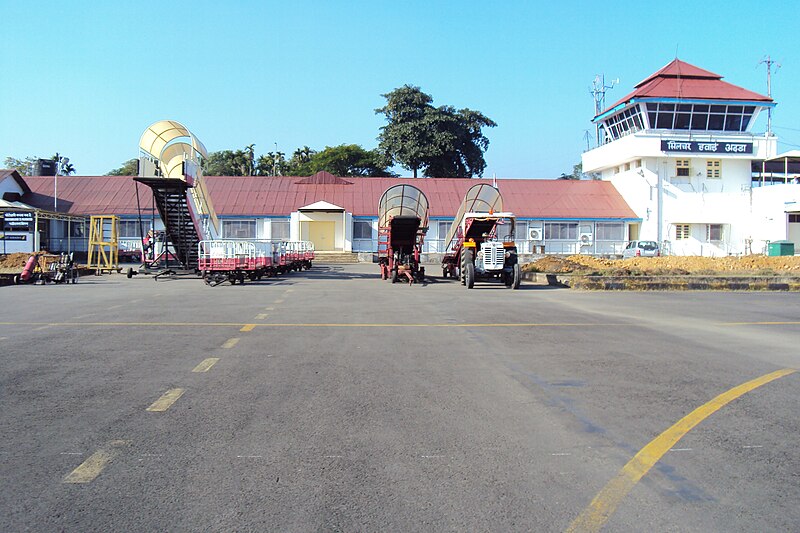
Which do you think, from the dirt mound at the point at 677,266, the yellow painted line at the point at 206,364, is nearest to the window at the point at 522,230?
the dirt mound at the point at 677,266

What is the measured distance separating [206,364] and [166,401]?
73.7 inches

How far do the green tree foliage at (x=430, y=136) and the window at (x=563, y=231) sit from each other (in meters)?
17.5

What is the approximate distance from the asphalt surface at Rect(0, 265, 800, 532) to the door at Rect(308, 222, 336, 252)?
38929 millimetres

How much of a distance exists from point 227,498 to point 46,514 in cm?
105

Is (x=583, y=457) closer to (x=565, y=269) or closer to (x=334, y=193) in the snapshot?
(x=565, y=269)

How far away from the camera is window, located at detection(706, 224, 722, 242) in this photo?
5066 cm

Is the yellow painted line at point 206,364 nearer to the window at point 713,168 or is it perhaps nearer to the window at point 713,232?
the window at point 713,232

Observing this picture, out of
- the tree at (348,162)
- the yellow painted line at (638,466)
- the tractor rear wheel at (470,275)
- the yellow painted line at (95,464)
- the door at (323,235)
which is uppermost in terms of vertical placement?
the tree at (348,162)

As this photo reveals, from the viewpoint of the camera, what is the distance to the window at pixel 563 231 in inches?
1987

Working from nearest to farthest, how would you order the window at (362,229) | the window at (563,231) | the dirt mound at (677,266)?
the dirt mound at (677,266) < the window at (362,229) < the window at (563,231)

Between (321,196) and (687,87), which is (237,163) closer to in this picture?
(321,196)

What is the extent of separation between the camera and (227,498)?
13.3ft

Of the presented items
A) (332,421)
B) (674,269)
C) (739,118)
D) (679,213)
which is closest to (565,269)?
(674,269)

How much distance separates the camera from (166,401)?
6355 millimetres
